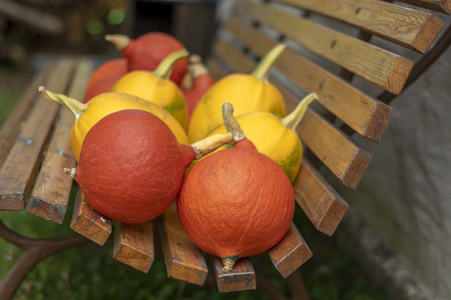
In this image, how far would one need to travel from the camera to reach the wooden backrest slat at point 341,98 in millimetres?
1236

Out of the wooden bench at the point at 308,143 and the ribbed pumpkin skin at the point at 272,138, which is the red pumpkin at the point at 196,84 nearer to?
the wooden bench at the point at 308,143

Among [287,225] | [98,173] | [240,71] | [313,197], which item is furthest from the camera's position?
[240,71]

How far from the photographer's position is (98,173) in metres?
1.04

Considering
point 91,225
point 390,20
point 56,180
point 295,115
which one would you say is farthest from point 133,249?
point 390,20

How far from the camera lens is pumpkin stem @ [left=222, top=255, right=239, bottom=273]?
1.06 meters

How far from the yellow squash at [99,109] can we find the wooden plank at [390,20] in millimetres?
678

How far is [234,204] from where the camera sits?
105 cm

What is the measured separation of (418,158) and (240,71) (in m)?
1.08

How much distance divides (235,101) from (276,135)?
10.5 inches

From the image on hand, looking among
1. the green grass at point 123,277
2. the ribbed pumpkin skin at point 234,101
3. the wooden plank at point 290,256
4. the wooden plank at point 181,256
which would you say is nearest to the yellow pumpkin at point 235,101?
the ribbed pumpkin skin at point 234,101

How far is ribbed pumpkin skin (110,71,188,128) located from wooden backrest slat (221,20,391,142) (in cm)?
51

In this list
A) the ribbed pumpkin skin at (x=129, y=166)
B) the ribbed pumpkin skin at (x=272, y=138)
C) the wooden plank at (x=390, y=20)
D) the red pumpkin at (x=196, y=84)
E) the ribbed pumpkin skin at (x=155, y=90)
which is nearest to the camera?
the ribbed pumpkin skin at (x=129, y=166)

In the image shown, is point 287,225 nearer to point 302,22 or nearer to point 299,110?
point 299,110

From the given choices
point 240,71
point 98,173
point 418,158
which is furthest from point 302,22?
point 98,173
